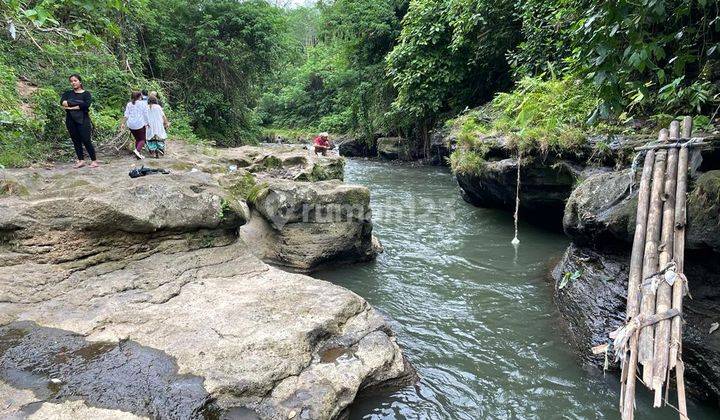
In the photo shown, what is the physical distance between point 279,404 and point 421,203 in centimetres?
993

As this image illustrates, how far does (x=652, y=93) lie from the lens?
626cm

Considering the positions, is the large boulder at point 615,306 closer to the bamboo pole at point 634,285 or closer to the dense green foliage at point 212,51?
the bamboo pole at point 634,285

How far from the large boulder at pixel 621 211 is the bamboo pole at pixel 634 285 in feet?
1.61

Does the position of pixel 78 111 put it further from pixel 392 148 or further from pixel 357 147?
pixel 357 147

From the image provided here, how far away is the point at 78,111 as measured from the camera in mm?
7750

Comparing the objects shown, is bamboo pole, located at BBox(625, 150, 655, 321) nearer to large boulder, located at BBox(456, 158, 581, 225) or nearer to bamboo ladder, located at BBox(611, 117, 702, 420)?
bamboo ladder, located at BBox(611, 117, 702, 420)

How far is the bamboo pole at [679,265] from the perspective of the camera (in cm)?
298

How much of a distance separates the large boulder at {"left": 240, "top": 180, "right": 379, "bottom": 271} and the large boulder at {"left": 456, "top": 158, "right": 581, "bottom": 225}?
3556 millimetres

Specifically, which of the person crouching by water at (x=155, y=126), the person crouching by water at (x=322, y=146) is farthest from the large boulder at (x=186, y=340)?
the person crouching by water at (x=322, y=146)

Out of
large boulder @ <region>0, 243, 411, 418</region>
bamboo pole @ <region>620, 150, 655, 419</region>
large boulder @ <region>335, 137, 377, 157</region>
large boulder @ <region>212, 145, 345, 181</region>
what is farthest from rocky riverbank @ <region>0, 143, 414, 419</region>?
large boulder @ <region>335, 137, 377, 157</region>

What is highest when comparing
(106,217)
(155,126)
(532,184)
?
(155,126)

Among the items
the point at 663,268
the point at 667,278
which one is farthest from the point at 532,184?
the point at 667,278

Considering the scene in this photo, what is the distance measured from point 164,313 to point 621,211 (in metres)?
5.27

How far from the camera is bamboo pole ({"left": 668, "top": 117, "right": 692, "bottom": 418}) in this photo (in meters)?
2.98
